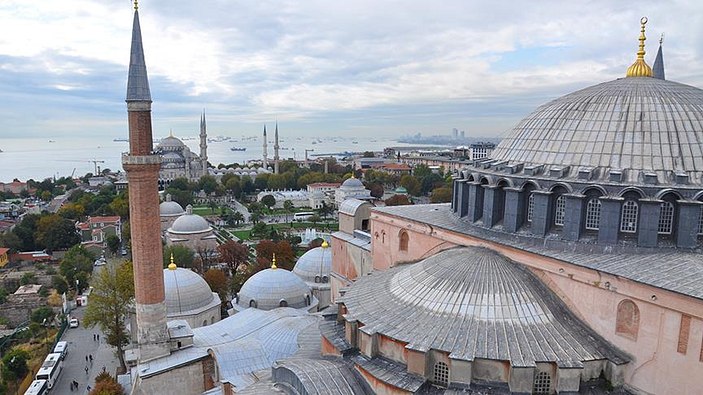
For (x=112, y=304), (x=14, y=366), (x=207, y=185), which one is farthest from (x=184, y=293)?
(x=207, y=185)

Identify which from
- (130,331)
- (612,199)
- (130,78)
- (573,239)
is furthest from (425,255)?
(130,331)

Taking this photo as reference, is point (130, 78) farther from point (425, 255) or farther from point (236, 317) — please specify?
point (425, 255)

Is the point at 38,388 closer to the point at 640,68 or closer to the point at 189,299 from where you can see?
the point at 189,299

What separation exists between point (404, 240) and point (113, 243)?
33.6m

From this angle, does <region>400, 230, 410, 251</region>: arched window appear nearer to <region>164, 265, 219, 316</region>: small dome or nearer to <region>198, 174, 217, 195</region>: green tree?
<region>164, 265, 219, 316</region>: small dome

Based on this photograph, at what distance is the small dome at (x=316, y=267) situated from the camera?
26156 mm

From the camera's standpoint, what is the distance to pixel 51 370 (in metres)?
20.7

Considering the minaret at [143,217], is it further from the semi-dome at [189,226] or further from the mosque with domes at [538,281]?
the semi-dome at [189,226]

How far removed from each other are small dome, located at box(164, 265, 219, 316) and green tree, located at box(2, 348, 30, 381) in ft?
20.7

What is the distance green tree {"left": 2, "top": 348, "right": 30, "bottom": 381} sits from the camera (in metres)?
20.8

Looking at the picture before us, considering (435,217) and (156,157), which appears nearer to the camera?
(435,217)

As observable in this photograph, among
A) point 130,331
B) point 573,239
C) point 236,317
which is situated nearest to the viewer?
point 573,239

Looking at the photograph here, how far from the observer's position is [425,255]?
15.6 metres

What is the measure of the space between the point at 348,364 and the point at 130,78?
12357 millimetres
